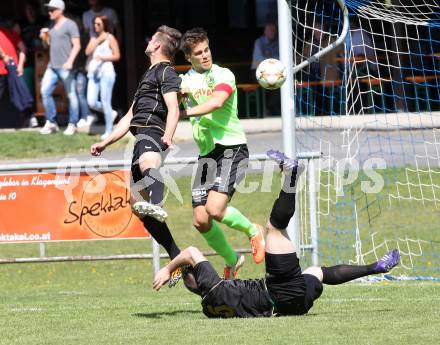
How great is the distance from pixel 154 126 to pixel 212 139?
0.67 m

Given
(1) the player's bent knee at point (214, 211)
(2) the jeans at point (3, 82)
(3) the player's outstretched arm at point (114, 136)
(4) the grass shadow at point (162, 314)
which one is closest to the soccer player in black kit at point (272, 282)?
(4) the grass shadow at point (162, 314)

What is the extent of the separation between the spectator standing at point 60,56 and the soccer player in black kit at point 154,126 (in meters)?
10.2

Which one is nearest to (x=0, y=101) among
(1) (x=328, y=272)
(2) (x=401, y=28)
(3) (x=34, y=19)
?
(3) (x=34, y=19)

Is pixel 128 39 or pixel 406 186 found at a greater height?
→ pixel 128 39

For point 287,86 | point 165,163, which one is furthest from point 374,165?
point 287,86

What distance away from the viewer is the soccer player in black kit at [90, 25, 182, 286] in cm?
994

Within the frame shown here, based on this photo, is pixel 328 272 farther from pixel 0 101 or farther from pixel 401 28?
pixel 0 101

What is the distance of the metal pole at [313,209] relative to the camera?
12.9 m

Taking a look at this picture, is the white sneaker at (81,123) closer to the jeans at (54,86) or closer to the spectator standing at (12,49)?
the jeans at (54,86)

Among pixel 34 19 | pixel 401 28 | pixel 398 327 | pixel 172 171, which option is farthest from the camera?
pixel 34 19

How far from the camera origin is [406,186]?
1620 centimetres

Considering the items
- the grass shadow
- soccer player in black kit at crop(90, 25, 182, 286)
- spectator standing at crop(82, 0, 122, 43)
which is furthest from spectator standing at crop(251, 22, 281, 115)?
the grass shadow

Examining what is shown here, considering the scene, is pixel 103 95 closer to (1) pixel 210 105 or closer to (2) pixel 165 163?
(2) pixel 165 163

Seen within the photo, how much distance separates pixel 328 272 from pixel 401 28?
11337 mm
